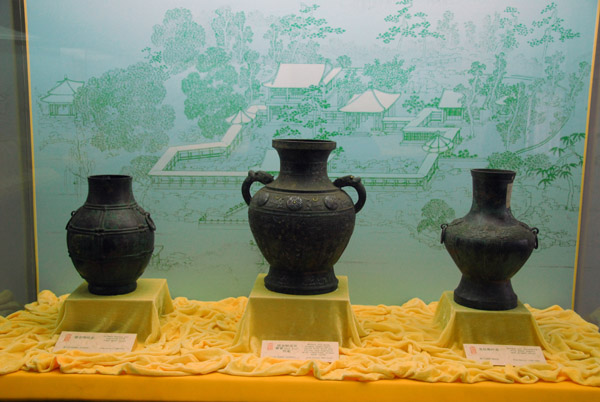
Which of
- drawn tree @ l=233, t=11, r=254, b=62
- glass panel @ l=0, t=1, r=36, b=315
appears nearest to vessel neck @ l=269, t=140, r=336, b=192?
drawn tree @ l=233, t=11, r=254, b=62

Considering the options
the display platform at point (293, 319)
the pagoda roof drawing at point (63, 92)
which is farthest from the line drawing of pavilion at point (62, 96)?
the display platform at point (293, 319)

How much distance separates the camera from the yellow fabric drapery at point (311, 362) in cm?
252

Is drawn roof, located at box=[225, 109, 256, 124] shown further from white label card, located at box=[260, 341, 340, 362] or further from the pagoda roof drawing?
white label card, located at box=[260, 341, 340, 362]

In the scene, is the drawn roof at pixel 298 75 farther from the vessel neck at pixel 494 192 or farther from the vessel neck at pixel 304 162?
the vessel neck at pixel 494 192

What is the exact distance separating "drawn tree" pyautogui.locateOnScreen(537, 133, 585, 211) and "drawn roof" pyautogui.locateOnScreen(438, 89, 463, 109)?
62 centimetres

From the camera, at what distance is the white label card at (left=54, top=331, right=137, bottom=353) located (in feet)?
8.87

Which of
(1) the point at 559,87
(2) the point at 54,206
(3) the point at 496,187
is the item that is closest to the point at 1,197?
(2) the point at 54,206

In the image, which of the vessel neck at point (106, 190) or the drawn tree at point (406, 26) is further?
the drawn tree at point (406, 26)

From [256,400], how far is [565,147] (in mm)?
2265

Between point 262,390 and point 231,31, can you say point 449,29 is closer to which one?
point 231,31

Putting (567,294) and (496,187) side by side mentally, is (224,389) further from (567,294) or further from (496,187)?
(567,294)

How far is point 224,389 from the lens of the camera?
2.49 meters

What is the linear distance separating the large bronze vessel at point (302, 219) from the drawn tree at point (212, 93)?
647 millimetres

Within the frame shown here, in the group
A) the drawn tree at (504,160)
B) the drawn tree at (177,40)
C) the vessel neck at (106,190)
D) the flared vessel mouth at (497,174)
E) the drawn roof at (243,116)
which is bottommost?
the vessel neck at (106,190)
